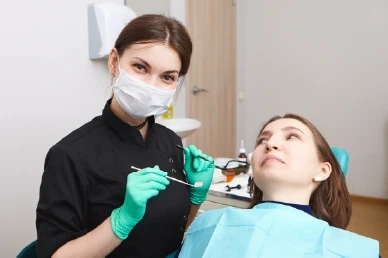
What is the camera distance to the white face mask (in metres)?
1.08

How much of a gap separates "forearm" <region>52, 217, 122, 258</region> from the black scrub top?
20mm

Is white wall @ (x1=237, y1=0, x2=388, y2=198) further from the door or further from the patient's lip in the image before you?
the patient's lip

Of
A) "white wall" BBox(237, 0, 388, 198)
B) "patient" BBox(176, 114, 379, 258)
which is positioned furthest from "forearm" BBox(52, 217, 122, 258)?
"white wall" BBox(237, 0, 388, 198)

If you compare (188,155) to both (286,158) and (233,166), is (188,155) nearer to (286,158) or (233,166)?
(286,158)

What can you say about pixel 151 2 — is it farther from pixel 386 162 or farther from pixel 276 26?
pixel 386 162

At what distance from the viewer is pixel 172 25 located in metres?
1.09

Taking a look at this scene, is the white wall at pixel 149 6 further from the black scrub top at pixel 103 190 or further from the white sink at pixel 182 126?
the black scrub top at pixel 103 190

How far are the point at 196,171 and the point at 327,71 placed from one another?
2701 mm

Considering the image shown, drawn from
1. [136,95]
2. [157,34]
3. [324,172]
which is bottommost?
[324,172]

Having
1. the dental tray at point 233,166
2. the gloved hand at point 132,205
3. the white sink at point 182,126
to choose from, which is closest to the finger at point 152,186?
the gloved hand at point 132,205

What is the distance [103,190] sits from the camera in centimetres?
101

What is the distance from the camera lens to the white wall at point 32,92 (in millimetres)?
1615

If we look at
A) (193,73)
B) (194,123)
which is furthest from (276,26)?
(194,123)

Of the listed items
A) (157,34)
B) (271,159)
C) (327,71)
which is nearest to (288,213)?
(271,159)
